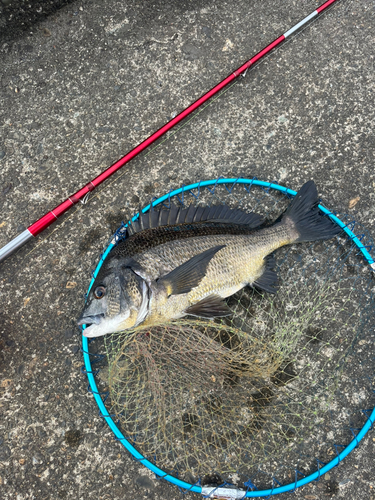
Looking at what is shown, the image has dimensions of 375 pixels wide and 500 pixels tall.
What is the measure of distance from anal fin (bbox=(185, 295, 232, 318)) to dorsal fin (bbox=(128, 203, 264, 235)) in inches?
22.9

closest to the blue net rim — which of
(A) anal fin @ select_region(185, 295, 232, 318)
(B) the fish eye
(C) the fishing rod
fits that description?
(B) the fish eye

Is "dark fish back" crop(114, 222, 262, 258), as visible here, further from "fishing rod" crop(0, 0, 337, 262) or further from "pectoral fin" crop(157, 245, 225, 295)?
"fishing rod" crop(0, 0, 337, 262)

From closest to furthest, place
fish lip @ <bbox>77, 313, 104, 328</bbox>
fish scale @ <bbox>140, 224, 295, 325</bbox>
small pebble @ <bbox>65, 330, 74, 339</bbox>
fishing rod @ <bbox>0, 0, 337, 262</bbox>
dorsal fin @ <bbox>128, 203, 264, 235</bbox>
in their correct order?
fish lip @ <bbox>77, 313, 104, 328</bbox>, fish scale @ <bbox>140, 224, 295, 325</bbox>, dorsal fin @ <bbox>128, 203, 264, 235</bbox>, fishing rod @ <bbox>0, 0, 337, 262</bbox>, small pebble @ <bbox>65, 330, 74, 339</bbox>

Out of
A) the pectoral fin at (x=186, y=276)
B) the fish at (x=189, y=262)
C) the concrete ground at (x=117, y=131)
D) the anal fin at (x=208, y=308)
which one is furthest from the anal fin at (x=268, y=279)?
the concrete ground at (x=117, y=131)

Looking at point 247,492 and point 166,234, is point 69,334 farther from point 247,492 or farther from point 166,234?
point 247,492

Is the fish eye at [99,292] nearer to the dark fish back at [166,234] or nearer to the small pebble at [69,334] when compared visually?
the dark fish back at [166,234]

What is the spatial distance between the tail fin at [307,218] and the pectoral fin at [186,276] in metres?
0.71

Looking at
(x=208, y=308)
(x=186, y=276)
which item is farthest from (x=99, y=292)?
(x=208, y=308)

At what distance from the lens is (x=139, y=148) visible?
8.84 ft

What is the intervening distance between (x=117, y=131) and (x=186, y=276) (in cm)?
151

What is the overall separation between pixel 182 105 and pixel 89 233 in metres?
1.36

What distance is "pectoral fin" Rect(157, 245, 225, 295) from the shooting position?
7.19 ft

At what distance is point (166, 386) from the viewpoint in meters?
2.49

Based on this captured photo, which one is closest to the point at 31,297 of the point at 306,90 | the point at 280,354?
the point at 280,354
